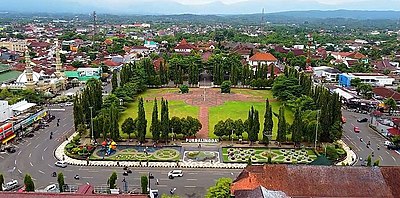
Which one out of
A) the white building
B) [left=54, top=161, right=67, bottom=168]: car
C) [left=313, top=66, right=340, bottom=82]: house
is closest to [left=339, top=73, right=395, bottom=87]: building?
[left=313, top=66, right=340, bottom=82]: house

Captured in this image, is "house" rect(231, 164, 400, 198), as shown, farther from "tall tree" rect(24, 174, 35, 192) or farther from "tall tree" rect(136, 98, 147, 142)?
"tall tree" rect(136, 98, 147, 142)

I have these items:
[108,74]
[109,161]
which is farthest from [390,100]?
[108,74]

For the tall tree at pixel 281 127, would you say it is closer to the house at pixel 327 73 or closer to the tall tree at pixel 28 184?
the tall tree at pixel 28 184

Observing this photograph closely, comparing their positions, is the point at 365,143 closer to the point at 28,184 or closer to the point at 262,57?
the point at 28,184

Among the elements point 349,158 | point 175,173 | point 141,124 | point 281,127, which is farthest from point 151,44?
point 175,173

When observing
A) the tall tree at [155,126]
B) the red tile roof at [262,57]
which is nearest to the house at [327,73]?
the red tile roof at [262,57]
